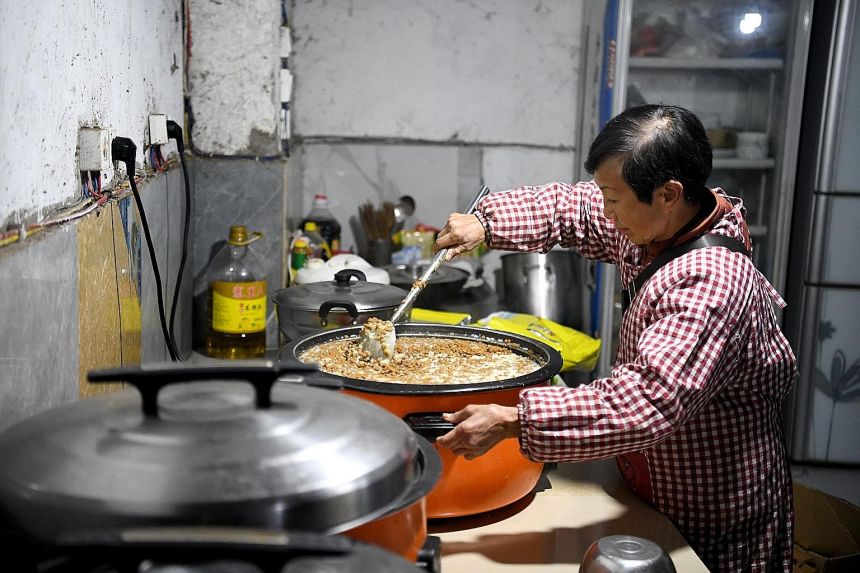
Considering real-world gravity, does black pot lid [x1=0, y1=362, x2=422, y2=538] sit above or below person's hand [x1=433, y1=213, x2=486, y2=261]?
below

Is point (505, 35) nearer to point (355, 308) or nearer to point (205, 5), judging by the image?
point (205, 5)

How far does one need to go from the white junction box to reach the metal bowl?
1013mm

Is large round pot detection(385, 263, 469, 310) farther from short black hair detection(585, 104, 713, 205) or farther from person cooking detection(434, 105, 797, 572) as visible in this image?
short black hair detection(585, 104, 713, 205)

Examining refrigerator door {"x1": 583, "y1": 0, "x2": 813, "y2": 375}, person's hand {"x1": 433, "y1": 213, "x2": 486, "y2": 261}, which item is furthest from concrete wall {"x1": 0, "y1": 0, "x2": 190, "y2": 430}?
refrigerator door {"x1": 583, "y1": 0, "x2": 813, "y2": 375}

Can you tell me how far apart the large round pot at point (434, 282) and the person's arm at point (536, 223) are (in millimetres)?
1363

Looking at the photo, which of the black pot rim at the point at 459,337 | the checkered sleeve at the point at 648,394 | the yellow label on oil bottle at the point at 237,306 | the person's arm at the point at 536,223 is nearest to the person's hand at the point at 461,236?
the person's arm at the point at 536,223

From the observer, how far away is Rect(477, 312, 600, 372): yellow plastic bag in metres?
3.18

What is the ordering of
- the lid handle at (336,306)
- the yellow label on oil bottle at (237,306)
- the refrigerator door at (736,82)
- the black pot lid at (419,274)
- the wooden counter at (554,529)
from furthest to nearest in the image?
the refrigerator door at (736,82) → the black pot lid at (419,274) → the yellow label on oil bottle at (237,306) → the lid handle at (336,306) → the wooden counter at (554,529)

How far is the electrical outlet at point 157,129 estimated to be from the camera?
87.4 inches

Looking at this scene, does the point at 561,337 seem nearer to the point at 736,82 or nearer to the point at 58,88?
the point at 736,82

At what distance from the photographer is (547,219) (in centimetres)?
208

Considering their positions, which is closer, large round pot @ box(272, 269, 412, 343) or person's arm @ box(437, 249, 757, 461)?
person's arm @ box(437, 249, 757, 461)

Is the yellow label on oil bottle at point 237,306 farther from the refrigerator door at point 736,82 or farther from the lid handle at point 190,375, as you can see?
the lid handle at point 190,375

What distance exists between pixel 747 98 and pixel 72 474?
402cm
